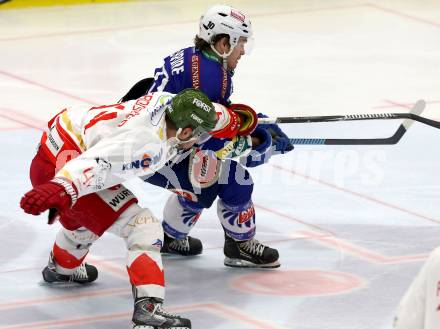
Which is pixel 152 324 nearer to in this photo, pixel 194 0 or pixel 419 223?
pixel 419 223

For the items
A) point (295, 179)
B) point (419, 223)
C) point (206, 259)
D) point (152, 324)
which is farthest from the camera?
point (295, 179)

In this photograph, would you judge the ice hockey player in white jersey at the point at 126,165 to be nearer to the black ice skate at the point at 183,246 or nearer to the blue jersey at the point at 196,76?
the blue jersey at the point at 196,76

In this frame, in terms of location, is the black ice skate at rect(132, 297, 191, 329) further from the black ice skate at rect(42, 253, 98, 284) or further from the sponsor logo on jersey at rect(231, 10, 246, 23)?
the sponsor logo on jersey at rect(231, 10, 246, 23)

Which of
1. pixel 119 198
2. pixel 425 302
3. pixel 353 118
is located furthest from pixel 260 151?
pixel 425 302

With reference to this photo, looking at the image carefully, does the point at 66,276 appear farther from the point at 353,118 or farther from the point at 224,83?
the point at 353,118

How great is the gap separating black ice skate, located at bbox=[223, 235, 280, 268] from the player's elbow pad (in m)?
0.39

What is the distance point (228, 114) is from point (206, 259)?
826 mm

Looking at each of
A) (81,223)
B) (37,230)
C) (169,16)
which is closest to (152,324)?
(81,223)

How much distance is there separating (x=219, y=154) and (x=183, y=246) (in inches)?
22.1

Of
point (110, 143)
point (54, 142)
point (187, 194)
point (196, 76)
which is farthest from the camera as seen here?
point (187, 194)

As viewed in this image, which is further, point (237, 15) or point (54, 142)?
point (237, 15)

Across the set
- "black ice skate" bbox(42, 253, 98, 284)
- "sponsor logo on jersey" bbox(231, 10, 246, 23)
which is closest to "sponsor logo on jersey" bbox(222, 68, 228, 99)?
"sponsor logo on jersey" bbox(231, 10, 246, 23)

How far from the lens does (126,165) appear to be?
15.9 feet

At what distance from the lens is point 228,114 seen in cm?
554
